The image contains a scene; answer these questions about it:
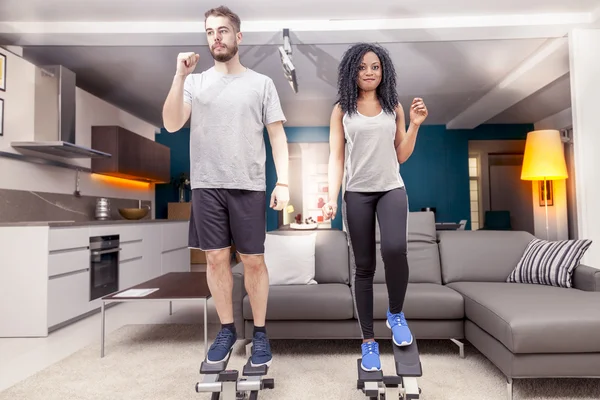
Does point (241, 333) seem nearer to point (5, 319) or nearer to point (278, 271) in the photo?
point (278, 271)

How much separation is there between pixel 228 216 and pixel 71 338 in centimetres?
217

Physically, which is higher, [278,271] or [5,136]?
[5,136]

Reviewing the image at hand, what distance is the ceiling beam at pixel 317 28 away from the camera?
411cm

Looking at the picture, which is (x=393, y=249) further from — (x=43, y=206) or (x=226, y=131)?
(x=43, y=206)

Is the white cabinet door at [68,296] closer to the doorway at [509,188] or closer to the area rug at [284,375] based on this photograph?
the area rug at [284,375]

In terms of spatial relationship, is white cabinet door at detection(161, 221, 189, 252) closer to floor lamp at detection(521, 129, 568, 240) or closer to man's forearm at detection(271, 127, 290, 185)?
man's forearm at detection(271, 127, 290, 185)

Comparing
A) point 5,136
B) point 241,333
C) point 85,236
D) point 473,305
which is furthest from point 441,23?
point 5,136

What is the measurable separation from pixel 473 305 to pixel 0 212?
13.2 feet

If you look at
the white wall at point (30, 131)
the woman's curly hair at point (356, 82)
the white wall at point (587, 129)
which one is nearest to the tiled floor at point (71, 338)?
the white wall at point (30, 131)

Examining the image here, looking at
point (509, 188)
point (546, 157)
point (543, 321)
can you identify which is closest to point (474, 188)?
point (509, 188)

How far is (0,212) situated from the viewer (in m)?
3.75

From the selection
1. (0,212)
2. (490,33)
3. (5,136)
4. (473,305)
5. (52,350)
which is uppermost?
(490,33)

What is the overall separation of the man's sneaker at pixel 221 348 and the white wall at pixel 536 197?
25.1 feet

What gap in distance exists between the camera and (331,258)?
121 inches
